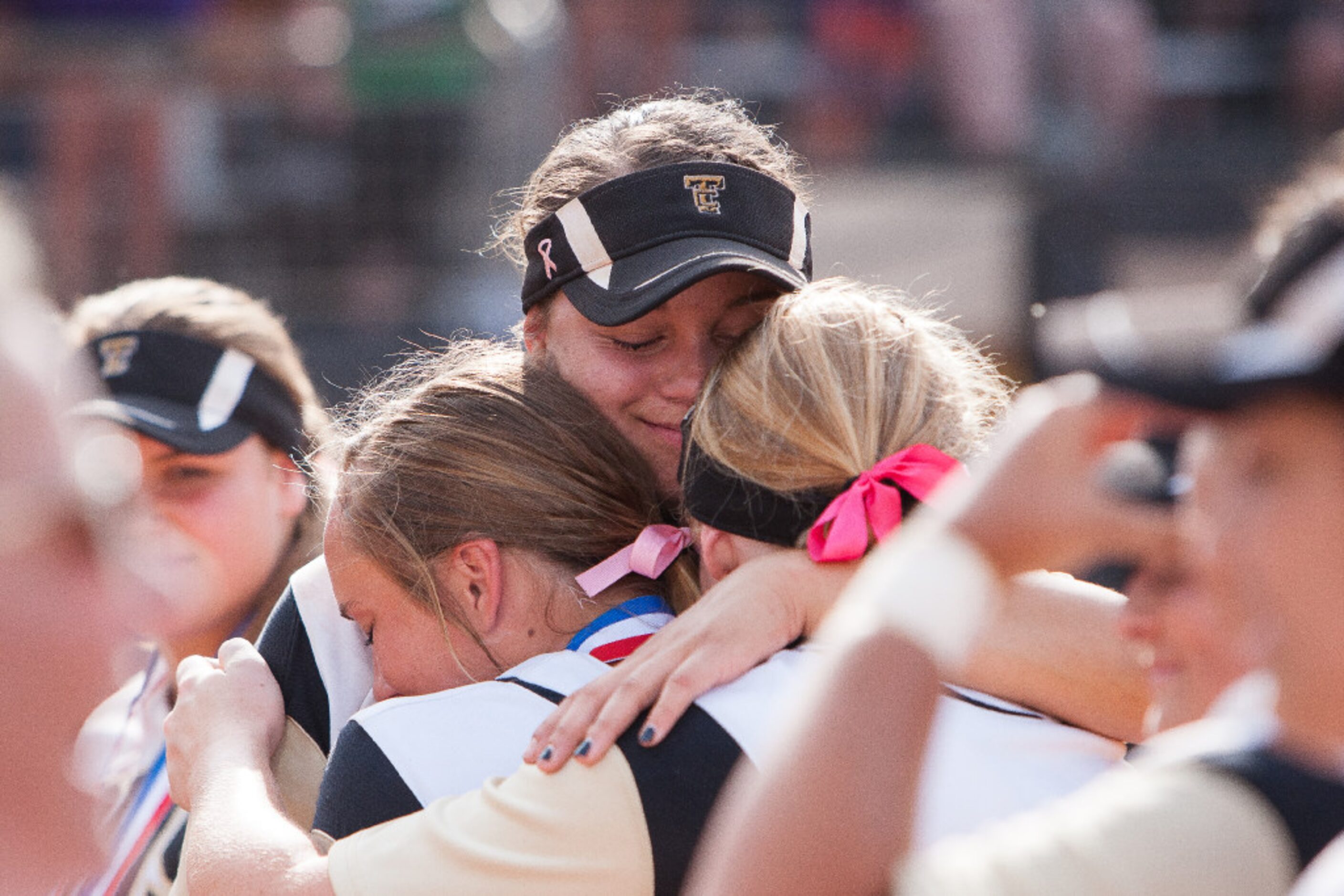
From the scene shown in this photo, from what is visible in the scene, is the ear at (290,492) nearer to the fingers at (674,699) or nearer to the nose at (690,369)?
the nose at (690,369)

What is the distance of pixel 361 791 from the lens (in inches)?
59.1

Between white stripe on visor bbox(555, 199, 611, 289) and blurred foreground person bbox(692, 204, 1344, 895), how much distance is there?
1.02 m

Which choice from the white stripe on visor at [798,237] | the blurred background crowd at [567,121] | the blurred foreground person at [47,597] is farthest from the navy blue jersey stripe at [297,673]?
the blurred background crowd at [567,121]

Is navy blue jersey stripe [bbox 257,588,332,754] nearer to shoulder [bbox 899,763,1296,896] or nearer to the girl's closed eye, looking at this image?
the girl's closed eye

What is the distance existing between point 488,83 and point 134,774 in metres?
4.92

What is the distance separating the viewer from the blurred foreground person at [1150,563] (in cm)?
89

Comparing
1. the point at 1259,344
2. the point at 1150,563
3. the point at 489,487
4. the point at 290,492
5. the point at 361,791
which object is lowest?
the point at 290,492

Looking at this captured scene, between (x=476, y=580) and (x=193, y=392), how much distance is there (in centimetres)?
96

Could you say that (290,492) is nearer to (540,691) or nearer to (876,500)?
(540,691)

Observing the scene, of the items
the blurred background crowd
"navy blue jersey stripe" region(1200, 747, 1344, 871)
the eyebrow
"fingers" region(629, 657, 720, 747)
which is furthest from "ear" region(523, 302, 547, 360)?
the blurred background crowd

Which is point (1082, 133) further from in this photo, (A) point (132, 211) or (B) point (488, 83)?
(A) point (132, 211)

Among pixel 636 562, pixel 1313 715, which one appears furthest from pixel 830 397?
pixel 1313 715

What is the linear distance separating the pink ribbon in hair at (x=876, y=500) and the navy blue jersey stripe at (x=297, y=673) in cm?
73

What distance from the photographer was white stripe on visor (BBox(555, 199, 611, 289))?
2.05 meters
